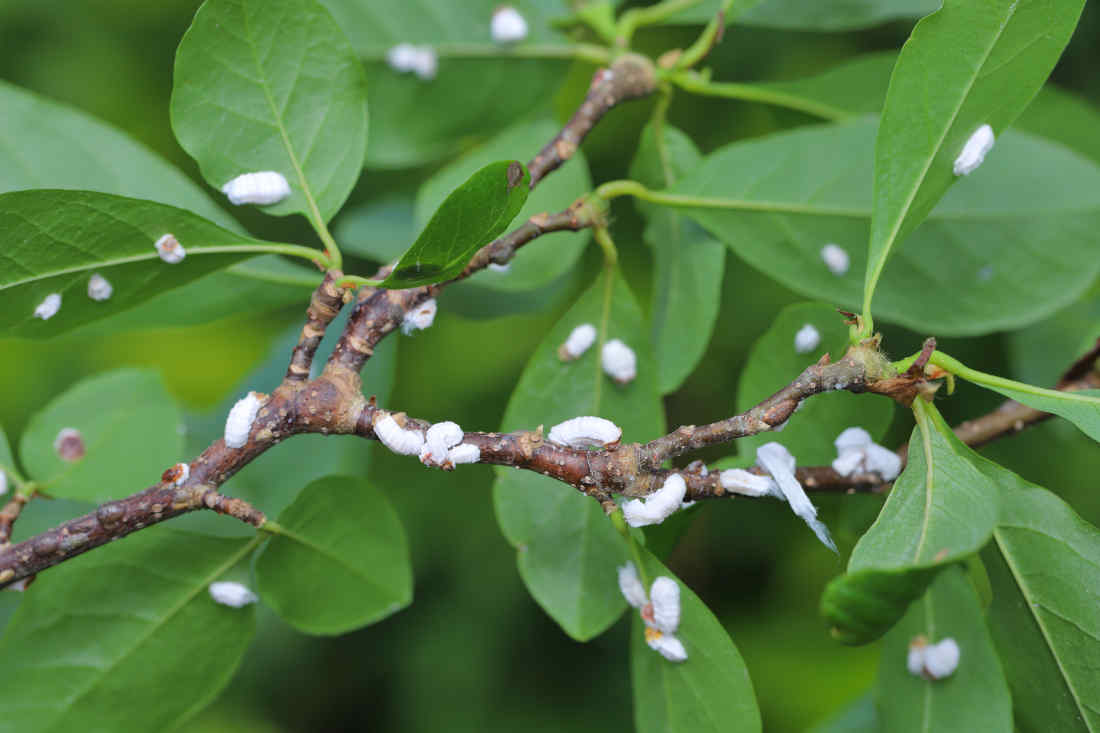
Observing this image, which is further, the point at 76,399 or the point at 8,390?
the point at 8,390

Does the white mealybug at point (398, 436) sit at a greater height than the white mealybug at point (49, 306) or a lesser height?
lesser

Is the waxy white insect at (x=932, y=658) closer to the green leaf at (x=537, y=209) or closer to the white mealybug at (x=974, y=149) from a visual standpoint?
the white mealybug at (x=974, y=149)

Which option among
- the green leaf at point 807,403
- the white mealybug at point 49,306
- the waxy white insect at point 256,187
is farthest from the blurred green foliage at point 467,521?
the white mealybug at point 49,306

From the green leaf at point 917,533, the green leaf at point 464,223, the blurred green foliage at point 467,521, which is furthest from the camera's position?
the blurred green foliage at point 467,521

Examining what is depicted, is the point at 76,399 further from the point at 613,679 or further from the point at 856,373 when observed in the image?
the point at 613,679

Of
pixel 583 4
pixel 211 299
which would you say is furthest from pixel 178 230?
pixel 583 4

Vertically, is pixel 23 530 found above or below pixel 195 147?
below
